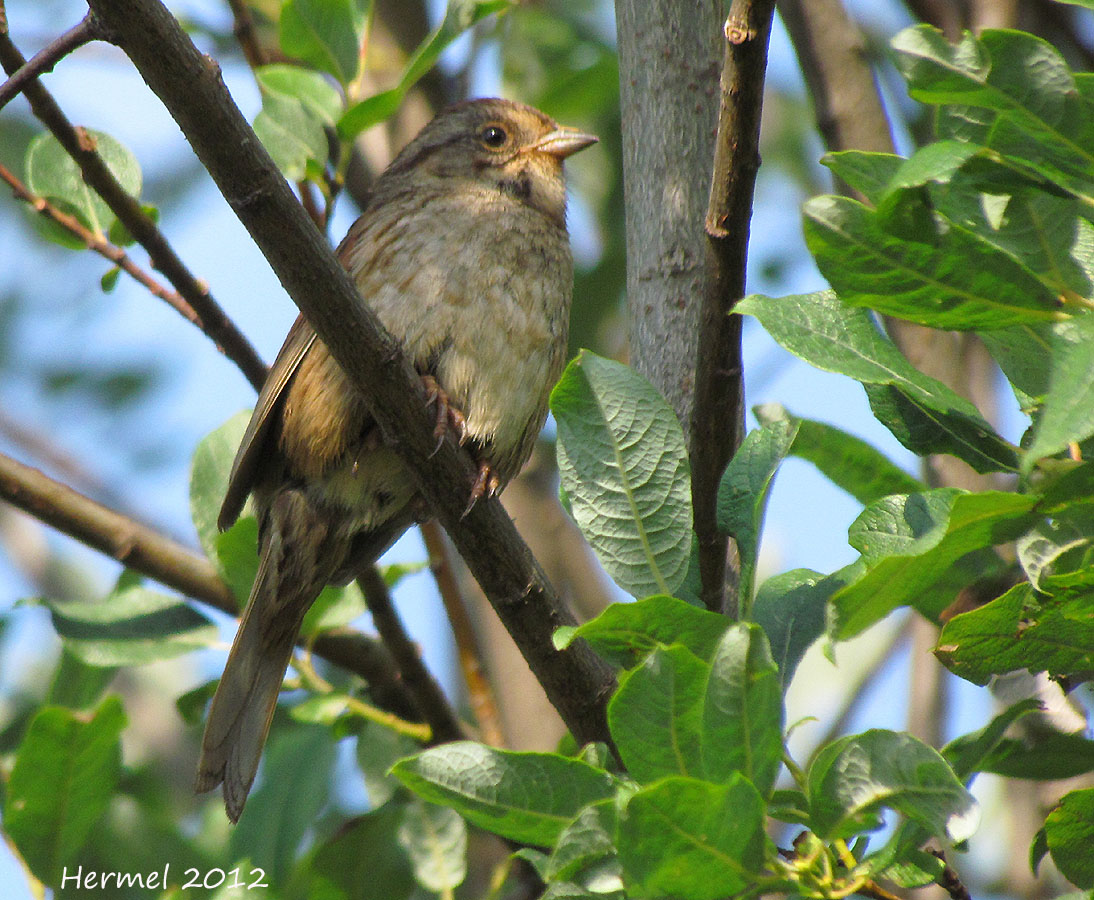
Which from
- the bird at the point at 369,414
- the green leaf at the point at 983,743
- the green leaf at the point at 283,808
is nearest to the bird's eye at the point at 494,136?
the bird at the point at 369,414

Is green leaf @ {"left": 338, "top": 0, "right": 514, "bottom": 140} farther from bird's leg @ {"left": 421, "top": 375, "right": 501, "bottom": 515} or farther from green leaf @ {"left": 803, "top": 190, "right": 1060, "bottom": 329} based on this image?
green leaf @ {"left": 803, "top": 190, "right": 1060, "bottom": 329}

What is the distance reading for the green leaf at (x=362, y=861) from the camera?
353 cm

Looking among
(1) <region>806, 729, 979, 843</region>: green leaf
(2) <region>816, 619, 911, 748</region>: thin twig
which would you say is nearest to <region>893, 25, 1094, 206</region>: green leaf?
(1) <region>806, 729, 979, 843</region>: green leaf

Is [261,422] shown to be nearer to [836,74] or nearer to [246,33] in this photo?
[246,33]

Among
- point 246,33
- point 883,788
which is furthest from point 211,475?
point 883,788

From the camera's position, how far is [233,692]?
139 inches

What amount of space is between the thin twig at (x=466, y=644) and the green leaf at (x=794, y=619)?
1958 mm

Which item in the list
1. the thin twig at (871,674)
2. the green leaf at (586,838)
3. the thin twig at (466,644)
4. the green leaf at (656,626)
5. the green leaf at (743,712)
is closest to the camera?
the green leaf at (743,712)

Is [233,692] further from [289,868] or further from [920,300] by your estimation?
[920,300]

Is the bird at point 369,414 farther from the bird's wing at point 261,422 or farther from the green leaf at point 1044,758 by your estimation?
the green leaf at point 1044,758

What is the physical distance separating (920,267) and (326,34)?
7.56 feet

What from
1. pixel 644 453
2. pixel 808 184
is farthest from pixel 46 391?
pixel 644 453

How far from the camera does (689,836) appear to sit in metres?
1.61

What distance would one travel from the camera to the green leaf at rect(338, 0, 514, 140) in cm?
339
